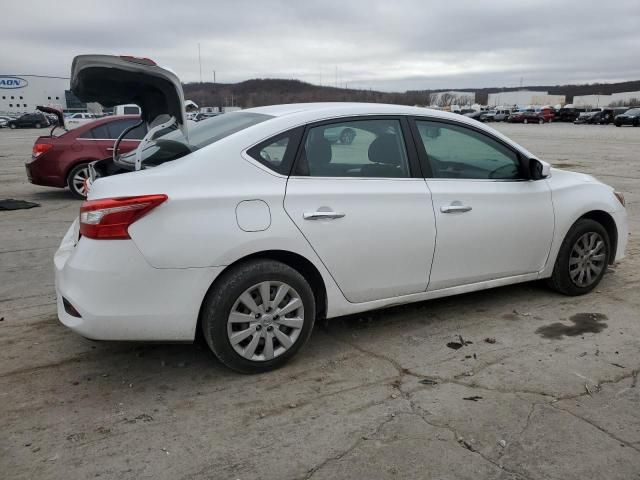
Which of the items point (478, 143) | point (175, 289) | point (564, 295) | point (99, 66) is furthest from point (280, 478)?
point (564, 295)

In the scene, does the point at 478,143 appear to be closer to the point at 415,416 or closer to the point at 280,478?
the point at 415,416

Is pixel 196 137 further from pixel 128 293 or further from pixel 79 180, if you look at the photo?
pixel 79 180

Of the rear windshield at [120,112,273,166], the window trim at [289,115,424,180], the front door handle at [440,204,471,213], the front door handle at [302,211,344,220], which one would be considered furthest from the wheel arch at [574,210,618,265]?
the rear windshield at [120,112,273,166]

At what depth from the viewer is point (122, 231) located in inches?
122

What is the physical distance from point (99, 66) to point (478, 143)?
2750 mm

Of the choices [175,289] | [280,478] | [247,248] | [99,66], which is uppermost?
[99,66]

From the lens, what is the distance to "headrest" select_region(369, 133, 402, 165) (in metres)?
3.90

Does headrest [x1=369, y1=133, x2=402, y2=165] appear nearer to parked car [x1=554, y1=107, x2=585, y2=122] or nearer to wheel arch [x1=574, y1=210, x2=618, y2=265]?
wheel arch [x1=574, y1=210, x2=618, y2=265]

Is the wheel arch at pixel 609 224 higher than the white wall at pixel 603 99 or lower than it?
lower

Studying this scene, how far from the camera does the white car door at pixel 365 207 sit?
3.54 metres

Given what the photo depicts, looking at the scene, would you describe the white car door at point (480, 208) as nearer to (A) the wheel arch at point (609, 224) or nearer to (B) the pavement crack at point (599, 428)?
(A) the wheel arch at point (609, 224)

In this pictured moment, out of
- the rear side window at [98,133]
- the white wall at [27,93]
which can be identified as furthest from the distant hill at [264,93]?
the rear side window at [98,133]

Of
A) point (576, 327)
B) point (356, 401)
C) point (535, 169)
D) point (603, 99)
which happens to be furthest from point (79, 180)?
point (603, 99)

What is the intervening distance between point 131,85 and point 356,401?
257cm
